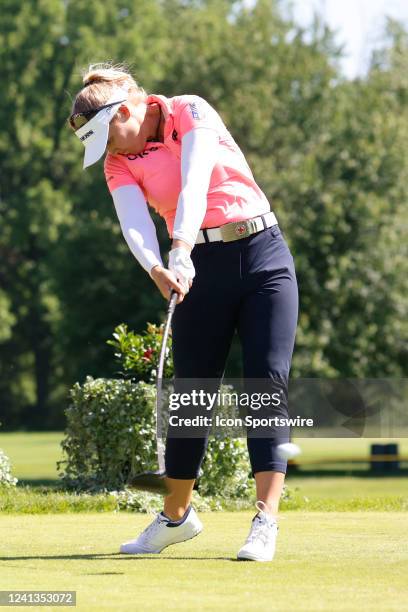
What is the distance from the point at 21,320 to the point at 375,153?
18.8 m

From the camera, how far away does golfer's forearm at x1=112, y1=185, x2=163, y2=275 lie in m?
5.32

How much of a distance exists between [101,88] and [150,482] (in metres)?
1.66

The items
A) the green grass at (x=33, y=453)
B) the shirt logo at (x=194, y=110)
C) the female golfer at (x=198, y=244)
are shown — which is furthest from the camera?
the green grass at (x=33, y=453)

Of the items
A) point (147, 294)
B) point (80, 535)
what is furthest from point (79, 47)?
point (80, 535)

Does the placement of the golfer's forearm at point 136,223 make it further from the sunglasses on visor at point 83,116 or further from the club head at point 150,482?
the club head at point 150,482

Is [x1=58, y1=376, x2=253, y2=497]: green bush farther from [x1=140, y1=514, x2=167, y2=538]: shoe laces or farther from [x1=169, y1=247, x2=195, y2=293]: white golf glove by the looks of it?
[x1=169, y1=247, x2=195, y2=293]: white golf glove

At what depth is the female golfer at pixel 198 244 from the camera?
203 inches

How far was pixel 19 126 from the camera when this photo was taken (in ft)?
148

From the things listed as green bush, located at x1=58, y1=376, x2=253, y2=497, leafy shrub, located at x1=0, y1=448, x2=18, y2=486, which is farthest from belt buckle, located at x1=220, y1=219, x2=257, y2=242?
leafy shrub, located at x1=0, y1=448, x2=18, y2=486

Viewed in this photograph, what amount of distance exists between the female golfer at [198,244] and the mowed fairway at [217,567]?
0.93ft

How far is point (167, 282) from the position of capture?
504 centimetres

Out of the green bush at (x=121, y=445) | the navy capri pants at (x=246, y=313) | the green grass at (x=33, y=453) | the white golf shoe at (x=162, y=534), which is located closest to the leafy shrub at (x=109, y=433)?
the green bush at (x=121, y=445)

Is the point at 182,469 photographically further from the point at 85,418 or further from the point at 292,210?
the point at 292,210

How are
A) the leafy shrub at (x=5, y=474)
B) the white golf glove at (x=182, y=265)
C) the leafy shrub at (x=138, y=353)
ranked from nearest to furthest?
the white golf glove at (x=182, y=265) → the leafy shrub at (x=5, y=474) → the leafy shrub at (x=138, y=353)
